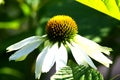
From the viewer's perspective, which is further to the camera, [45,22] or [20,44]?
[45,22]

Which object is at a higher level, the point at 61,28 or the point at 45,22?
the point at 45,22

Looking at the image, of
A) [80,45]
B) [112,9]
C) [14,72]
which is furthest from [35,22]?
[112,9]

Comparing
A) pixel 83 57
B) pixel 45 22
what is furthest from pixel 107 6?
pixel 45 22

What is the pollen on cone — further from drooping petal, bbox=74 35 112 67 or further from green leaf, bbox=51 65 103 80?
green leaf, bbox=51 65 103 80

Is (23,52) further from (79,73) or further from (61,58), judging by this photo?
(79,73)

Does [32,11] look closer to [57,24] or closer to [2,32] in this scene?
[2,32]
